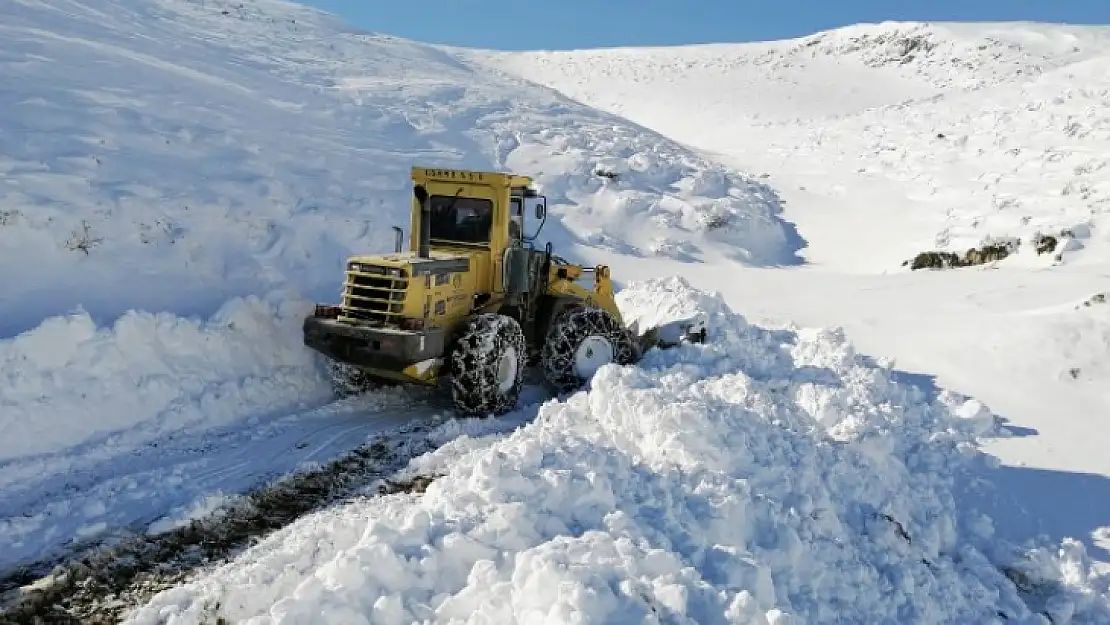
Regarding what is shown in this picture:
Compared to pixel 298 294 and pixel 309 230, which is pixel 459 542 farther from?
pixel 309 230

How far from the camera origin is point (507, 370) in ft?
27.2

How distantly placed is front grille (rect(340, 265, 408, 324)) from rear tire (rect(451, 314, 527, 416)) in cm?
78

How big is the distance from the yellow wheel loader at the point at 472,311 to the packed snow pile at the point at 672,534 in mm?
1015

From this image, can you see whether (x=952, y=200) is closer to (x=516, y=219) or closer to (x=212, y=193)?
(x=516, y=219)

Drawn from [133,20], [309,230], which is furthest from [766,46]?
[309,230]

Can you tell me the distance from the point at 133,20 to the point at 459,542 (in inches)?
908

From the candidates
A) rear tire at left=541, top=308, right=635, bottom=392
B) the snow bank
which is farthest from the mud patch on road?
rear tire at left=541, top=308, right=635, bottom=392

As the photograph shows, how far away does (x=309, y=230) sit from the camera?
39.5 feet

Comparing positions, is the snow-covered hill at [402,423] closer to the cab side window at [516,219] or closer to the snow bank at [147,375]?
the snow bank at [147,375]

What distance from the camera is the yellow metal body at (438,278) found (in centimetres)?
757

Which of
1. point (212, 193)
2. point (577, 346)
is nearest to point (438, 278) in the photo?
point (577, 346)

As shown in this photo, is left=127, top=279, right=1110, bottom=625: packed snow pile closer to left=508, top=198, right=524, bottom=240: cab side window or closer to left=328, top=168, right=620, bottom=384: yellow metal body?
left=328, top=168, right=620, bottom=384: yellow metal body

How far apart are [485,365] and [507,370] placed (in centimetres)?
53

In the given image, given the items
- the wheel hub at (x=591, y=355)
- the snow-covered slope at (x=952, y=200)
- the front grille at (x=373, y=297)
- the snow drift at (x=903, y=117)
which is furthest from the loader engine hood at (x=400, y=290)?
the snow drift at (x=903, y=117)
